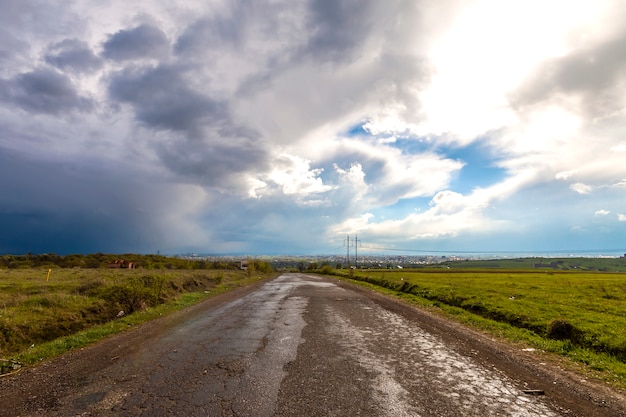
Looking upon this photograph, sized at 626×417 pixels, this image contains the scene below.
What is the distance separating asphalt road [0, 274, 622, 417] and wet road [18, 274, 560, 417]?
0.8 inches

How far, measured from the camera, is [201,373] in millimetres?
7207

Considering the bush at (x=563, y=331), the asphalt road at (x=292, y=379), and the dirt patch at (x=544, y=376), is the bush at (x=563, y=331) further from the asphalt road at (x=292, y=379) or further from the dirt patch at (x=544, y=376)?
the asphalt road at (x=292, y=379)

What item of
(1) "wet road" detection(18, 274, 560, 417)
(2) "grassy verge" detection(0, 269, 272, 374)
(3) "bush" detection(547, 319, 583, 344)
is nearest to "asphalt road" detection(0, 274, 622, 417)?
(1) "wet road" detection(18, 274, 560, 417)

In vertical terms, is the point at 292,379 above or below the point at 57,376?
above

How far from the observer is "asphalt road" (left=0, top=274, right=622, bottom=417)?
5.44m

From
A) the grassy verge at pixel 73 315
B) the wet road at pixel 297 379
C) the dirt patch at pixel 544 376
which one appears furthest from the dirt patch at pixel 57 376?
the dirt patch at pixel 544 376

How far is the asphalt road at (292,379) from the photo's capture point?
17.8 ft

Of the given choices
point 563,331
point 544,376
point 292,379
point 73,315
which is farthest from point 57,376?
point 563,331

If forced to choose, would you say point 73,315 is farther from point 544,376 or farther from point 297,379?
point 544,376

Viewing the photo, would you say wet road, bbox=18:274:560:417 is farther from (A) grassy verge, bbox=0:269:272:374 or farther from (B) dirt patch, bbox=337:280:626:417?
(A) grassy verge, bbox=0:269:272:374

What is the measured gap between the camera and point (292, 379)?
6.70 metres

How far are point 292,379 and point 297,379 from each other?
0.10 m

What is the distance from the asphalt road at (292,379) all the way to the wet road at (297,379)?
0.07 feet

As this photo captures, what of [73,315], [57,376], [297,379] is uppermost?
[297,379]
